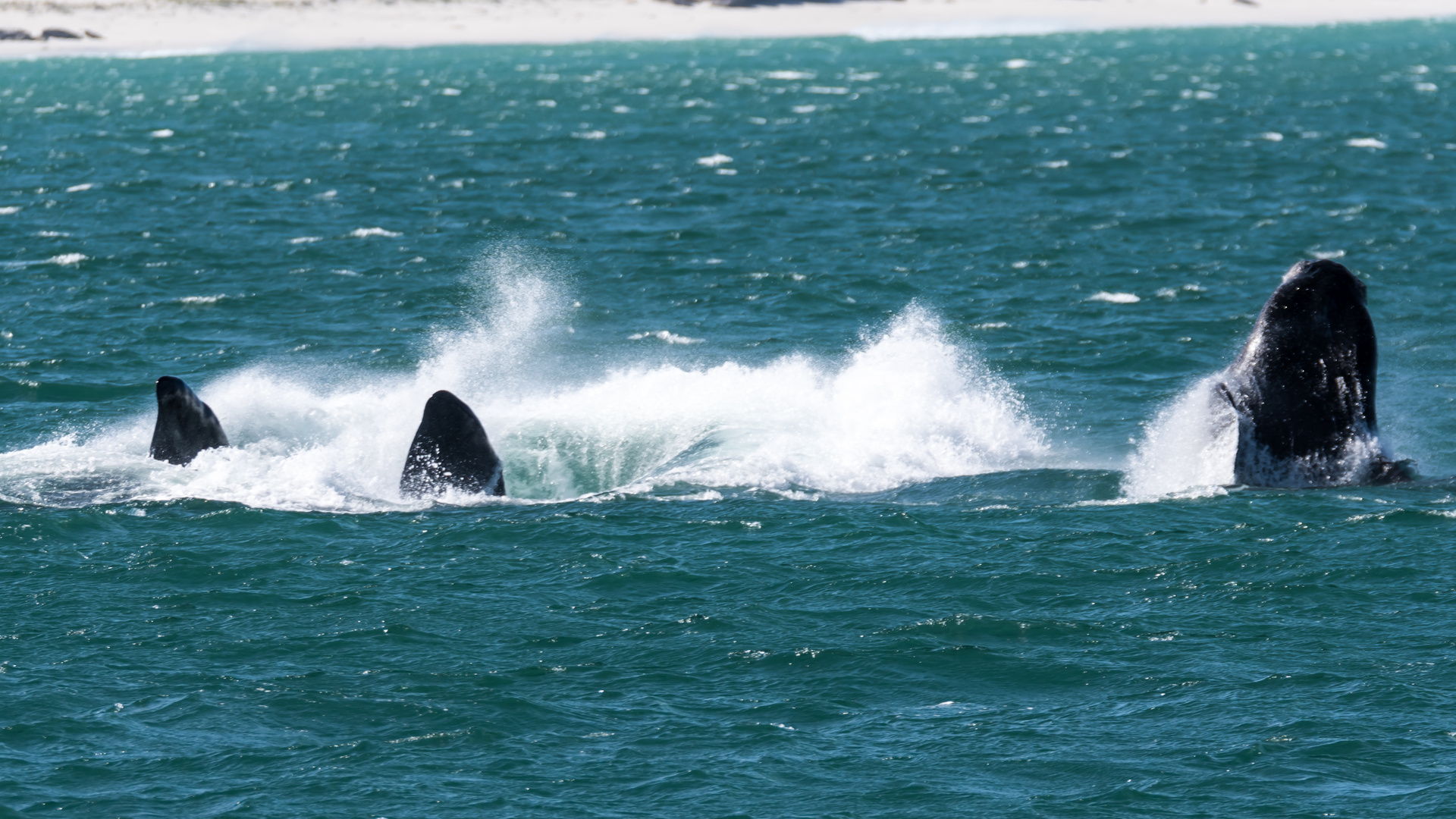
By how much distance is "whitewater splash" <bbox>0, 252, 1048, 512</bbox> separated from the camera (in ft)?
76.7

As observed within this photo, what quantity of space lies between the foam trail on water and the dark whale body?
0.76m

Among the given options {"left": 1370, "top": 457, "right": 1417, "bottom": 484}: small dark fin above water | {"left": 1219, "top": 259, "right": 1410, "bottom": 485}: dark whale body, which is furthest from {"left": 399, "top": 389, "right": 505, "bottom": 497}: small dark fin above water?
{"left": 1370, "top": 457, "right": 1417, "bottom": 484}: small dark fin above water

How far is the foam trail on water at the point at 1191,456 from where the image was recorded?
22.3 metres

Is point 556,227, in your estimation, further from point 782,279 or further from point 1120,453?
point 1120,453

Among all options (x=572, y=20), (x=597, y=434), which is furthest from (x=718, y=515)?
(x=572, y=20)

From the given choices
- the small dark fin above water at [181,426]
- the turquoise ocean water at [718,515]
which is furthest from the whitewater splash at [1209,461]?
the small dark fin above water at [181,426]

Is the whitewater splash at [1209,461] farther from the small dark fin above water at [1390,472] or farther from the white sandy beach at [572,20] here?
the white sandy beach at [572,20]

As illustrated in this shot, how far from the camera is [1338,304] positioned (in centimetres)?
2042

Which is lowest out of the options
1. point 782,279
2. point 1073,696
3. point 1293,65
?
point 1073,696

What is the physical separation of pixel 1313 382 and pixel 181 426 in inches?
Result: 556

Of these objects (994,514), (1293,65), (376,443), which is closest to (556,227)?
(376,443)

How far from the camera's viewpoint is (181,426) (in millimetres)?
23781

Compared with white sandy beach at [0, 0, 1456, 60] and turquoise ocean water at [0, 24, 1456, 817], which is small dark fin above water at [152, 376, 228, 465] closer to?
turquoise ocean water at [0, 24, 1456, 817]

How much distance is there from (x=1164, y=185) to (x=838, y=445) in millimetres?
29764
